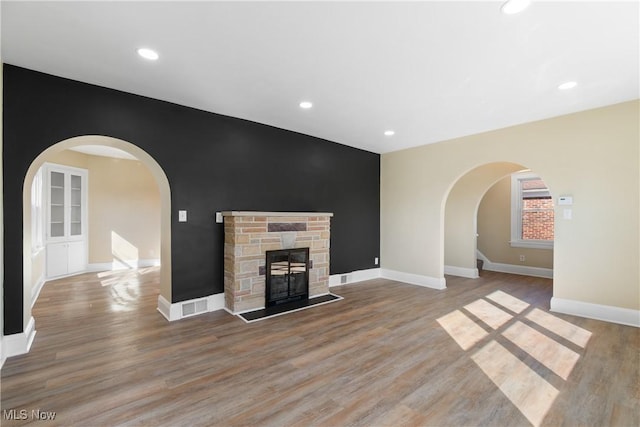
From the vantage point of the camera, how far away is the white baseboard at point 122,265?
21.5 ft

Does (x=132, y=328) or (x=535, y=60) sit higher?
(x=535, y=60)

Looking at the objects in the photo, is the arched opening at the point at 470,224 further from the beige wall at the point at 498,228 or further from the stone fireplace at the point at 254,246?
the stone fireplace at the point at 254,246

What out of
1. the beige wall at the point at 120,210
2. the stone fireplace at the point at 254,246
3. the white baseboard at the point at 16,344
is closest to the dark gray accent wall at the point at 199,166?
the white baseboard at the point at 16,344

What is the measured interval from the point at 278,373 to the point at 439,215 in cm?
389

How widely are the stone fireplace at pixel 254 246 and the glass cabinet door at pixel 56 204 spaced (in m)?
4.41

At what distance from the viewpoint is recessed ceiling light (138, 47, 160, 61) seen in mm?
2383

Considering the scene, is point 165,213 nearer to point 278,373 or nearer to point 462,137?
point 278,373

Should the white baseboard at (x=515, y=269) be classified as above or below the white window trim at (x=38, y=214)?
below

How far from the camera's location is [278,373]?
2.37 m

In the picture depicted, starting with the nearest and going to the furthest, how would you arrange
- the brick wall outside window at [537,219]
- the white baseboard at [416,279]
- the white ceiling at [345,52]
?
the white ceiling at [345,52]
the white baseboard at [416,279]
the brick wall outside window at [537,219]

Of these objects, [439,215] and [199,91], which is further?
[439,215]

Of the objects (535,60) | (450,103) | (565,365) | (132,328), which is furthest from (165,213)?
(565,365)

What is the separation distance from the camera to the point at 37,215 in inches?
201
